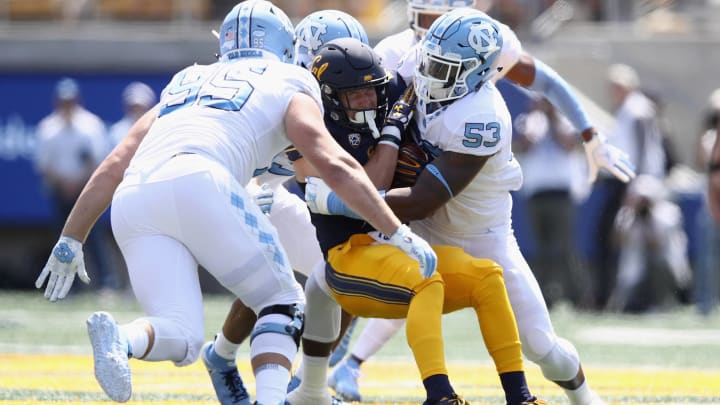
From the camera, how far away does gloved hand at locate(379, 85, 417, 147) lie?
16.2 feet

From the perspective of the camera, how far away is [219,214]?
4398 millimetres

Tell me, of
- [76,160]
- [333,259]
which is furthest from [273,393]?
[76,160]

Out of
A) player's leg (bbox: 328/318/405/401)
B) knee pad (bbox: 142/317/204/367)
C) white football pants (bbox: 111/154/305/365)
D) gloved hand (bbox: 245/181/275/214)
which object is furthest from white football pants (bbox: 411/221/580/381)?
knee pad (bbox: 142/317/204/367)

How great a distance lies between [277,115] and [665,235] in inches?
308

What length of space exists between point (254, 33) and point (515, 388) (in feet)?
5.18

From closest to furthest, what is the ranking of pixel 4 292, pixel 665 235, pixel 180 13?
1. pixel 665 235
2. pixel 4 292
3. pixel 180 13

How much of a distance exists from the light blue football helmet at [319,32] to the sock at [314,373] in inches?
48.7

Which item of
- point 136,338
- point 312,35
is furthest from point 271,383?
point 312,35

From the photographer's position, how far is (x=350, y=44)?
5.05 metres

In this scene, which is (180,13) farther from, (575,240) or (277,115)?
(277,115)

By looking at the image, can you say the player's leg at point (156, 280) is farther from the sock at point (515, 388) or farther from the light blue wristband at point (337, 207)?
the sock at point (515, 388)

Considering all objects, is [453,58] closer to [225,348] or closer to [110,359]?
[225,348]

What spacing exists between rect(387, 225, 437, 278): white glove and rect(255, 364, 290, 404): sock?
0.57 m

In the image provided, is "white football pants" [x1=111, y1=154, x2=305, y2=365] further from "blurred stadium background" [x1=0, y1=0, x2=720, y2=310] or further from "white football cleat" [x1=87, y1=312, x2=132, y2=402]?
"blurred stadium background" [x1=0, y1=0, x2=720, y2=310]
